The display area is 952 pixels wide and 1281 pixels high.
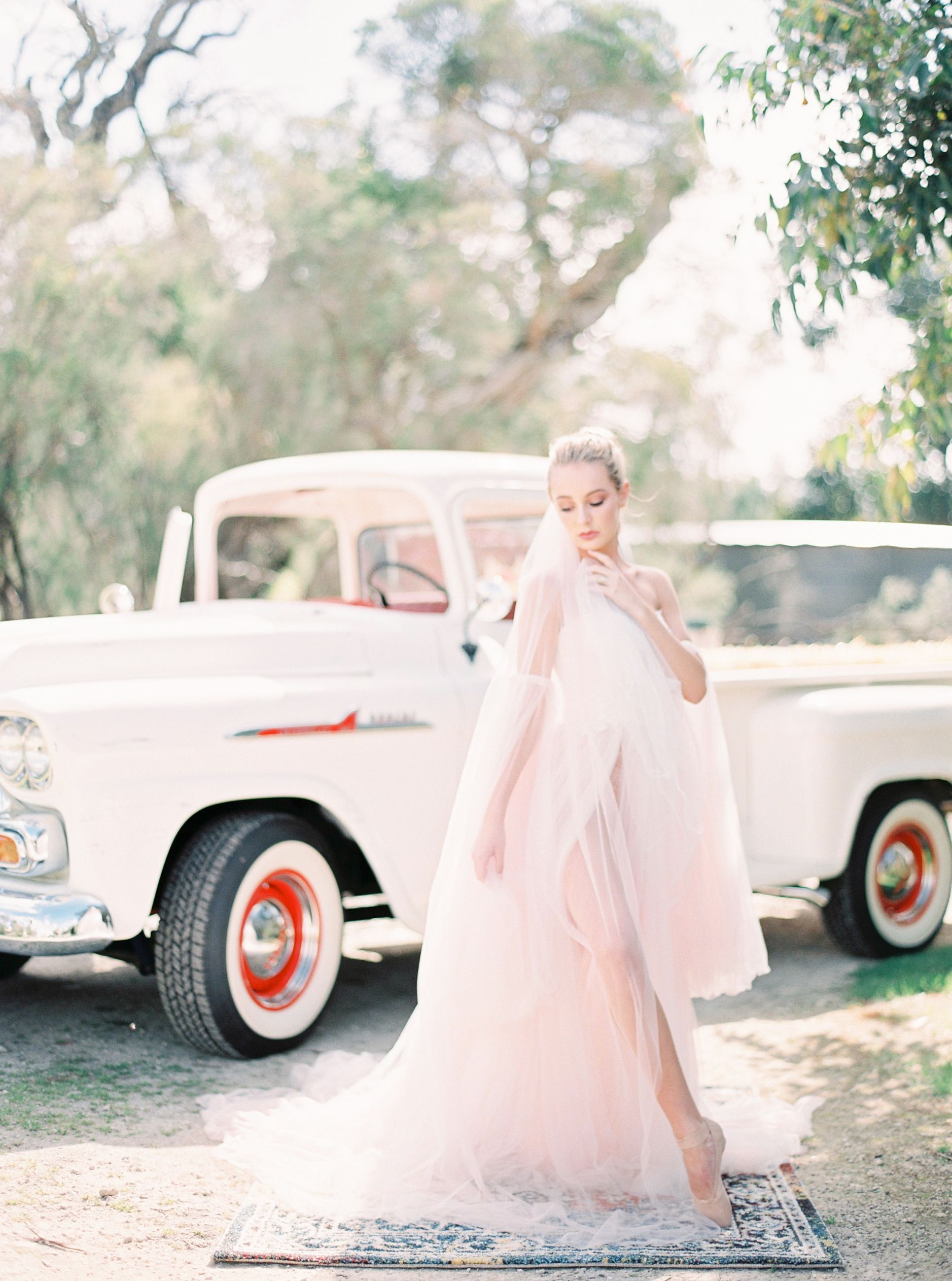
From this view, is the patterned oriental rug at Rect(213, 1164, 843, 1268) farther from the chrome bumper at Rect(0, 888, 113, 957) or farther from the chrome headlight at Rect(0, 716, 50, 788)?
the chrome headlight at Rect(0, 716, 50, 788)

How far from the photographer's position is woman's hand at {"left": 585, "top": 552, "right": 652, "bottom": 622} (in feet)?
10.9

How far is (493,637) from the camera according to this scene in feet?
16.5

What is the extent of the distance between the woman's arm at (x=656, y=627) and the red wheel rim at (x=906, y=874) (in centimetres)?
279

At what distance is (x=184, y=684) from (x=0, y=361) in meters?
9.02

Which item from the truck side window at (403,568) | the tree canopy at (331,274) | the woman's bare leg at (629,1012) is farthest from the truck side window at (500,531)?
the tree canopy at (331,274)

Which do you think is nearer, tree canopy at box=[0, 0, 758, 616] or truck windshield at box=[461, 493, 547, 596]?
truck windshield at box=[461, 493, 547, 596]

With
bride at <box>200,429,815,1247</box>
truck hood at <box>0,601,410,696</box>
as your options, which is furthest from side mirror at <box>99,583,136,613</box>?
bride at <box>200,429,815,1247</box>

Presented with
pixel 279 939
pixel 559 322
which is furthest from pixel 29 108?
pixel 279 939

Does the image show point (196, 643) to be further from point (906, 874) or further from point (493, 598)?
point (906, 874)

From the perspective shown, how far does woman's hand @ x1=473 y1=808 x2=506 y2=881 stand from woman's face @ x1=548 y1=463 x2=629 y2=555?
2.34ft

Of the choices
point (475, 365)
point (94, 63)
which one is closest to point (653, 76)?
point (475, 365)

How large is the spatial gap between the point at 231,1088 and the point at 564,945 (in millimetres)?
1469

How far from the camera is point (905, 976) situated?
553 centimetres

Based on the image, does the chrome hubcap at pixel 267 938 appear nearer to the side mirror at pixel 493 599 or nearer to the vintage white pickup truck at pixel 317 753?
the vintage white pickup truck at pixel 317 753
